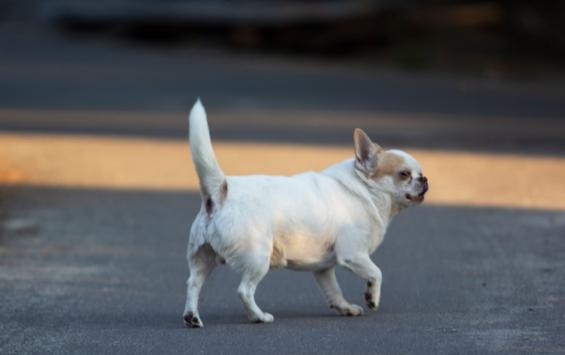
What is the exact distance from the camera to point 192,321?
26.8 ft

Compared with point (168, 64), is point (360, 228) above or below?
above

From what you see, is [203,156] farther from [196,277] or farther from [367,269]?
[367,269]

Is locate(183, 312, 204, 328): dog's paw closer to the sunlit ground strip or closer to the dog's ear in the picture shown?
the dog's ear

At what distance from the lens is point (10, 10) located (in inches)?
1658

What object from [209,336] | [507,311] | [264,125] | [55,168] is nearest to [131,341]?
[209,336]

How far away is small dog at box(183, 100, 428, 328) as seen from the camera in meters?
8.07

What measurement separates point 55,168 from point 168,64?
1366cm

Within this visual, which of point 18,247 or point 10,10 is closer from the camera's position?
point 18,247

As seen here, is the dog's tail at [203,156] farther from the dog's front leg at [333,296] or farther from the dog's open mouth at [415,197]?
the dog's open mouth at [415,197]

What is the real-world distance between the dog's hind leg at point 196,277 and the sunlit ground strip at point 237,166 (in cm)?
588

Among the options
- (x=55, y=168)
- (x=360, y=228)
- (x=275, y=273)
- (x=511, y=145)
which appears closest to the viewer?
(x=360, y=228)

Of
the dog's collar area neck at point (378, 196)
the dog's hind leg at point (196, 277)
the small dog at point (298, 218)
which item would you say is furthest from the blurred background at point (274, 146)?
the dog's collar area neck at point (378, 196)

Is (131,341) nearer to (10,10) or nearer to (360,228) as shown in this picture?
(360,228)

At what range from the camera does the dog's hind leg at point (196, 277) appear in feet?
26.7
